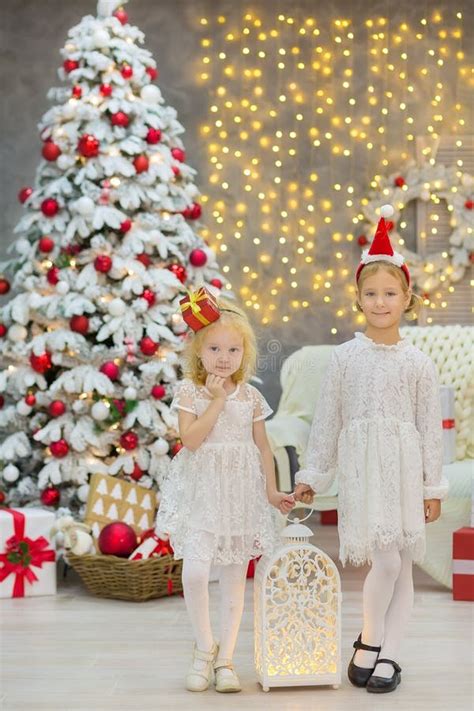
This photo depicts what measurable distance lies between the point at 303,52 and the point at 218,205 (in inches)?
36.5

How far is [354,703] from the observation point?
119 inches

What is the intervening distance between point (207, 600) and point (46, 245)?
7.10 ft

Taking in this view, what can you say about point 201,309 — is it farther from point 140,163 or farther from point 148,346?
point 140,163

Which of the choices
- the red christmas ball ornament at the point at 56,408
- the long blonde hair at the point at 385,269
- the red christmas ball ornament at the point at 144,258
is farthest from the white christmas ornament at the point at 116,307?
the long blonde hair at the point at 385,269

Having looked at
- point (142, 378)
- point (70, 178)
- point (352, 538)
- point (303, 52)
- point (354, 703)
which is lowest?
point (354, 703)

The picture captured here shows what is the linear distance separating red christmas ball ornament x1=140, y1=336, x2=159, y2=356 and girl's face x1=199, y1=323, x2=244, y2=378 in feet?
5.30

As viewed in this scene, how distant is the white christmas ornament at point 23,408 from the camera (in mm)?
4840

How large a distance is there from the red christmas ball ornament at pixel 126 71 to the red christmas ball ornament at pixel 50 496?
1.75 meters

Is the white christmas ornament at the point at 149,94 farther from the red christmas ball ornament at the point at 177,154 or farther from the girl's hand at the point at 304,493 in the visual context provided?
the girl's hand at the point at 304,493

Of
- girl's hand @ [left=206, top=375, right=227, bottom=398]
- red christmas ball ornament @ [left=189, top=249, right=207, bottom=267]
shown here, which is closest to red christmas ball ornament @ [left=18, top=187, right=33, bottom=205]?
red christmas ball ornament @ [left=189, top=249, right=207, bottom=267]

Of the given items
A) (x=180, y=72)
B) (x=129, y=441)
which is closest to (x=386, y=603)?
(x=129, y=441)

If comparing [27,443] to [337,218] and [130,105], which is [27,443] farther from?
[337,218]

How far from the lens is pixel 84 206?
4727mm

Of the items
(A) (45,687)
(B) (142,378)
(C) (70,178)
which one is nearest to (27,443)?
(B) (142,378)
